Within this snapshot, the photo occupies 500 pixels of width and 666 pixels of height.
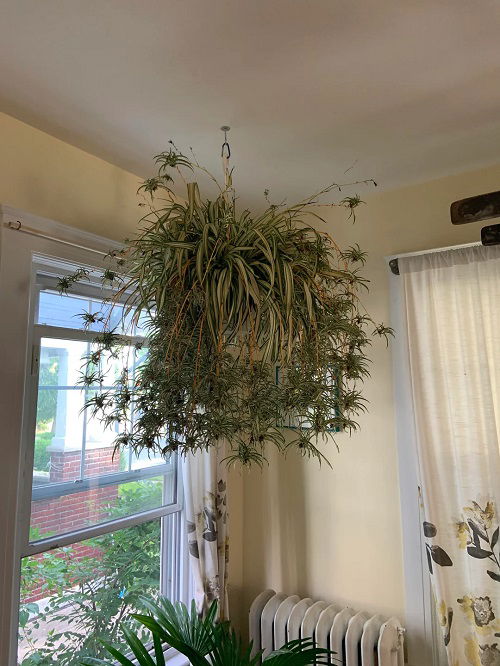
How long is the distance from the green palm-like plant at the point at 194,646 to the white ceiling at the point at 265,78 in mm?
1580

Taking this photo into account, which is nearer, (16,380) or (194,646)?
(16,380)

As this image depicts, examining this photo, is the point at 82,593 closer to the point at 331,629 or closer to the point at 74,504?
the point at 74,504

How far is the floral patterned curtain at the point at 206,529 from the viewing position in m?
1.93

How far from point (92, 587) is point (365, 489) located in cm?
116

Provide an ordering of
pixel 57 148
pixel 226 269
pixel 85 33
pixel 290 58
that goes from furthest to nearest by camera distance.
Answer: pixel 57 148, pixel 290 58, pixel 85 33, pixel 226 269

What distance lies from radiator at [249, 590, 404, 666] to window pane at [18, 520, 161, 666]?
0.49m

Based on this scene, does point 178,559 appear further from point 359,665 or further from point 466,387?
point 466,387

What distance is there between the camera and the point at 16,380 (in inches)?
56.7

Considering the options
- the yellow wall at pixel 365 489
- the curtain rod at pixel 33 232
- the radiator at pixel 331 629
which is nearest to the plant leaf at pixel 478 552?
the yellow wall at pixel 365 489

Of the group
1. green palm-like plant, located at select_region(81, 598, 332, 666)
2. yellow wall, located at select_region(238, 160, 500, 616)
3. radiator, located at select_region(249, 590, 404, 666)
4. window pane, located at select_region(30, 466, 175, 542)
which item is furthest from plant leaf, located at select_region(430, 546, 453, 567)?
window pane, located at select_region(30, 466, 175, 542)

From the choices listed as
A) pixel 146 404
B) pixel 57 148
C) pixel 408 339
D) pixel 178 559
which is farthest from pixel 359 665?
pixel 57 148

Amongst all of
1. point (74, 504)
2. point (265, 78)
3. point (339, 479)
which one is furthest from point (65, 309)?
point (339, 479)

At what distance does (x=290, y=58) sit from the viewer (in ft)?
4.14

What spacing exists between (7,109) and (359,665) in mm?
2318
